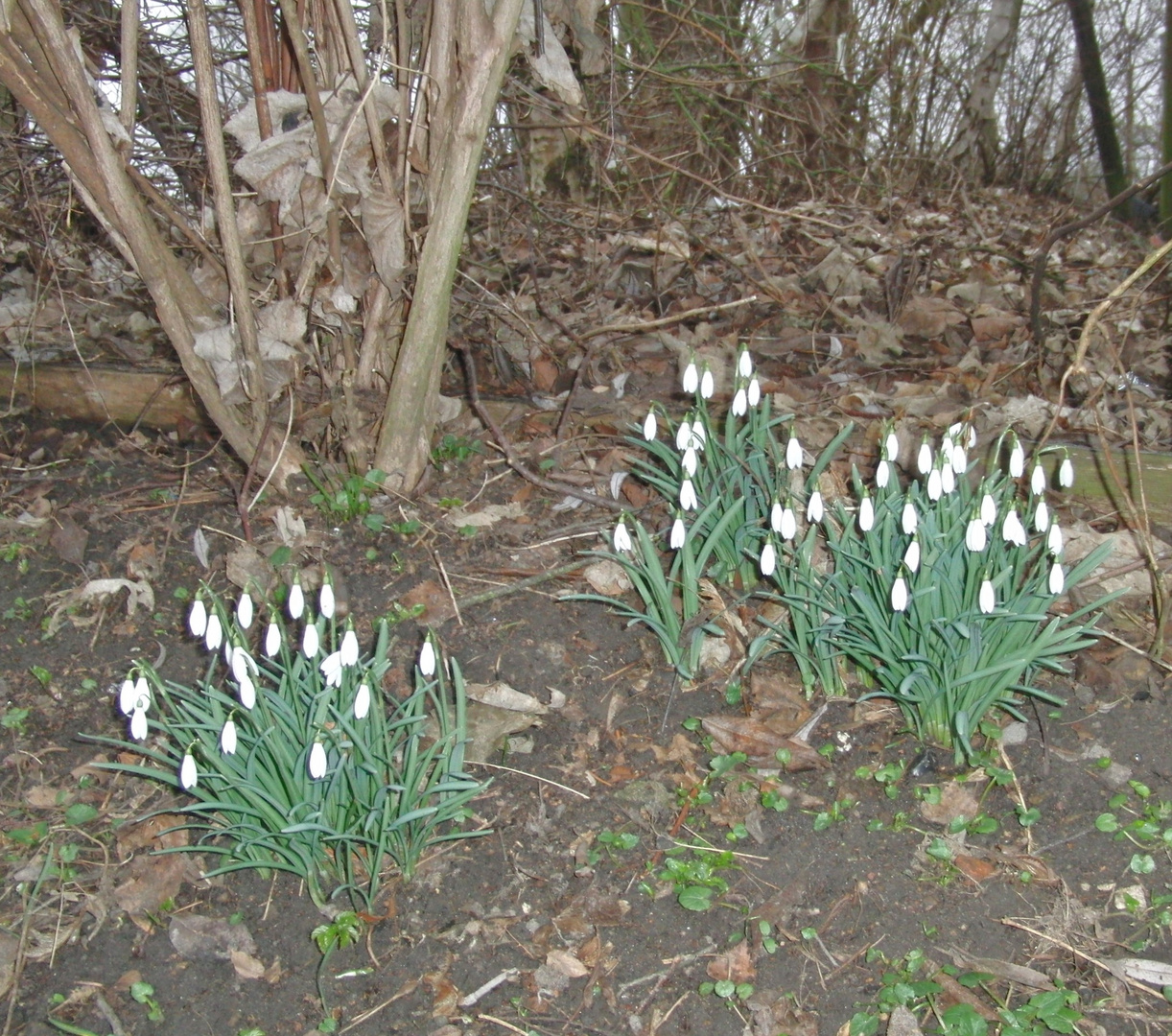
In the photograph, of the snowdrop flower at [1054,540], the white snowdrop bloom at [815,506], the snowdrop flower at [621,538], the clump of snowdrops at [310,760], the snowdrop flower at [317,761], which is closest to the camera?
the snowdrop flower at [317,761]

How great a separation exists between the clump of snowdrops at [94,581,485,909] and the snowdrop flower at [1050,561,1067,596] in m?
1.35

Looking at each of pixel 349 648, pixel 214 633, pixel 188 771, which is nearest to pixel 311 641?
pixel 349 648

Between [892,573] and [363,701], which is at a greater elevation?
[892,573]

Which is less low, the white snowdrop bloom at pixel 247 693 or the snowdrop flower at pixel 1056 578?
the snowdrop flower at pixel 1056 578

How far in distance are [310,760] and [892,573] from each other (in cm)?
144

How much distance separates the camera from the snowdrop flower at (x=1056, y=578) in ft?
7.62

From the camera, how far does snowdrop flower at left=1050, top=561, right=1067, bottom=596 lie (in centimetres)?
232

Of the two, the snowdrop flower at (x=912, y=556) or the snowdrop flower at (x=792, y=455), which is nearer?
the snowdrop flower at (x=912, y=556)

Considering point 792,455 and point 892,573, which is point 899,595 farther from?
point 792,455

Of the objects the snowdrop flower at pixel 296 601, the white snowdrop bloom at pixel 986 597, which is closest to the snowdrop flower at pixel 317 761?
the snowdrop flower at pixel 296 601

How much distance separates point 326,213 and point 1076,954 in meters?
2.71

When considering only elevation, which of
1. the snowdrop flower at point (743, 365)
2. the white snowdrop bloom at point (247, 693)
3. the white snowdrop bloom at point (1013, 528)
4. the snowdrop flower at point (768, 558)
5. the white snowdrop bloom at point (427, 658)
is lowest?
the white snowdrop bloom at point (247, 693)

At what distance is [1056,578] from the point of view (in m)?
2.33

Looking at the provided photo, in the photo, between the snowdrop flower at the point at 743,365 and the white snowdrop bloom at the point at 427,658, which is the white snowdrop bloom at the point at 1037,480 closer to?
the snowdrop flower at the point at 743,365
